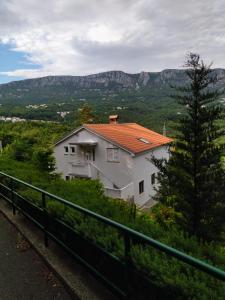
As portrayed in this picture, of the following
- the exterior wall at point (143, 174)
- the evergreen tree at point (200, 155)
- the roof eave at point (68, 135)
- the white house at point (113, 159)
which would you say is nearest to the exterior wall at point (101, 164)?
the white house at point (113, 159)

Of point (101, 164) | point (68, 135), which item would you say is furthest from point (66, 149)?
point (101, 164)

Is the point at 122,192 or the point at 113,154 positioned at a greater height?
the point at 113,154

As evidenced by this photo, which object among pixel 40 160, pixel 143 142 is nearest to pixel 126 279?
pixel 40 160

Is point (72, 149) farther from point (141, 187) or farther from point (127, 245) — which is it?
point (127, 245)

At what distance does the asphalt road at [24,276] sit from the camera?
3246 millimetres

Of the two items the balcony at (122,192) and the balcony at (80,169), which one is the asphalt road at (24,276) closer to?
the balcony at (122,192)

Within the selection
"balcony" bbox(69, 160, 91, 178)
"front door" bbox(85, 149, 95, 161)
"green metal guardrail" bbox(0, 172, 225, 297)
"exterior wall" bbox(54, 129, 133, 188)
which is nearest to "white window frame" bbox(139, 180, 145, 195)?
"exterior wall" bbox(54, 129, 133, 188)

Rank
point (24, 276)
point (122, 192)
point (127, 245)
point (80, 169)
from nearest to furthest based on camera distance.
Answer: point (127, 245)
point (24, 276)
point (122, 192)
point (80, 169)

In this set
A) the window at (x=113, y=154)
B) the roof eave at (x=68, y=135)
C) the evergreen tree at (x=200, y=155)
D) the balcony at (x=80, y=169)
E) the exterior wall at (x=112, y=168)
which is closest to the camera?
the evergreen tree at (x=200, y=155)

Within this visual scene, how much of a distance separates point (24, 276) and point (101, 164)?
1970 centimetres

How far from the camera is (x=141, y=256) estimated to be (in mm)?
2570

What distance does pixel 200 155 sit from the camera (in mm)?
12703

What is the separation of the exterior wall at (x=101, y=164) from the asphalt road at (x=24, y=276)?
55.5 feet

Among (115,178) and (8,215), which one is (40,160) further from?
(8,215)
